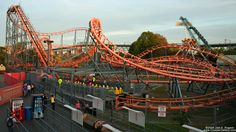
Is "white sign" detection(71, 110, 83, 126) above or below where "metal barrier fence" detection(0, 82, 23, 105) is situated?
above

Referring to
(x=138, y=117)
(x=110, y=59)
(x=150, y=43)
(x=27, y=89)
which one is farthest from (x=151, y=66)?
(x=150, y=43)

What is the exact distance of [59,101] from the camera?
15969 millimetres

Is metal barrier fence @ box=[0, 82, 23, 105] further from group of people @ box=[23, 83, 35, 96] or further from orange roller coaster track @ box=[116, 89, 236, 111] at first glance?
orange roller coaster track @ box=[116, 89, 236, 111]

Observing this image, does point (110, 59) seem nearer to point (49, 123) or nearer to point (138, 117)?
point (49, 123)

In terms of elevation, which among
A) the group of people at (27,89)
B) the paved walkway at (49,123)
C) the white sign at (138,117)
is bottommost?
the paved walkway at (49,123)

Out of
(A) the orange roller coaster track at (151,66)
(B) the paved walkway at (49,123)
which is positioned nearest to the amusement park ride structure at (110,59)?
(A) the orange roller coaster track at (151,66)

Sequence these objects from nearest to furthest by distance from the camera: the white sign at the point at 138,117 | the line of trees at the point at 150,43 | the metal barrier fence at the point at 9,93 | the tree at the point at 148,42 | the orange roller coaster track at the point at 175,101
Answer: the white sign at the point at 138,117
the orange roller coaster track at the point at 175,101
the metal barrier fence at the point at 9,93
the line of trees at the point at 150,43
the tree at the point at 148,42

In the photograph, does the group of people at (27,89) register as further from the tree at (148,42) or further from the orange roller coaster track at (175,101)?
the tree at (148,42)

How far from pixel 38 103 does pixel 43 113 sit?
55 cm

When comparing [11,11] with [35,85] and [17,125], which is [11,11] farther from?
[17,125]

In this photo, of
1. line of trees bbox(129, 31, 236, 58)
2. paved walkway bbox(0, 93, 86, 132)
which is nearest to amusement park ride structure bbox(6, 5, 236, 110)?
paved walkway bbox(0, 93, 86, 132)

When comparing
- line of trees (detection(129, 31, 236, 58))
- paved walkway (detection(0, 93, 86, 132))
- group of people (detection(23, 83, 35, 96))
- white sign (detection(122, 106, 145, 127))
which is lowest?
paved walkway (detection(0, 93, 86, 132))

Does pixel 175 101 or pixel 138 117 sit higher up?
pixel 138 117

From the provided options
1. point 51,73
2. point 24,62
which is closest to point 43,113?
point 51,73
